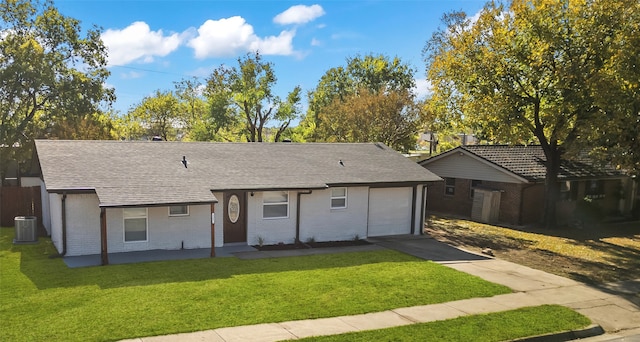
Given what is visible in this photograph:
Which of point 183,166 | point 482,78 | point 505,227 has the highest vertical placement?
point 482,78

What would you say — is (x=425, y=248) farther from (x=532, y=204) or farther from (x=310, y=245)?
(x=532, y=204)

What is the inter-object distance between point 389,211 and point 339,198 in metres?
2.58

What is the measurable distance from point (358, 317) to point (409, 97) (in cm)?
2688

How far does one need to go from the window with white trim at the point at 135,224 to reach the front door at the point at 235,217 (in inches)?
109

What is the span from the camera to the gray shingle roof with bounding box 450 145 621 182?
25219 mm

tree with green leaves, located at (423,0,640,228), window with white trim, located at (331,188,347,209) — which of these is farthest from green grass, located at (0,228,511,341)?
tree with green leaves, located at (423,0,640,228)

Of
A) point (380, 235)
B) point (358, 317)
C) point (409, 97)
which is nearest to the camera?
point (358, 317)

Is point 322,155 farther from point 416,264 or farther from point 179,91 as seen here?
point 179,91

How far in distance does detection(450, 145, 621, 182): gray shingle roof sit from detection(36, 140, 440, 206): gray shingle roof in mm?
6874

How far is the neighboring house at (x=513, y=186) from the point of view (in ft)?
82.5

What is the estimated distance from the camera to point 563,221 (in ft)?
84.3

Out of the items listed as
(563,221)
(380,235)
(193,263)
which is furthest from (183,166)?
(563,221)

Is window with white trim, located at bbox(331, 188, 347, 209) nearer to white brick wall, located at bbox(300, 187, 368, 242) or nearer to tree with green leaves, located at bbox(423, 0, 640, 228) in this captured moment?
white brick wall, located at bbox(300, 187, 368, 242)

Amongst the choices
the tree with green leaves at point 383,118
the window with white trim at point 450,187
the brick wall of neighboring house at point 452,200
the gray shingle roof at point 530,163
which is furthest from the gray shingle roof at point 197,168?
the tree with green leaves at point 383,118
